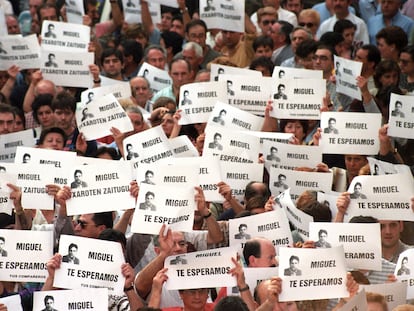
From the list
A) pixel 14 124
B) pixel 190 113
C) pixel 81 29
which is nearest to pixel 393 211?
pixel 190 113

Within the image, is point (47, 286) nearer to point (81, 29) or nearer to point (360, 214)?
point (360, 214)

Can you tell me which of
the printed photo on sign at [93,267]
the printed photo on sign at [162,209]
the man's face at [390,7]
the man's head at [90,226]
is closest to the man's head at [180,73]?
the man's face at [390,7]

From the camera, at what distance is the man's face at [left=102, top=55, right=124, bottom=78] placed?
15.6m

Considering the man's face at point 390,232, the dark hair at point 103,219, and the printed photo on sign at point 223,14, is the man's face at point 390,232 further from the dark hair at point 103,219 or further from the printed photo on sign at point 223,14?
the printed photo on sign at point 223,14

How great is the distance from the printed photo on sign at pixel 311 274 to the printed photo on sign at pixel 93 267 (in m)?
1.23

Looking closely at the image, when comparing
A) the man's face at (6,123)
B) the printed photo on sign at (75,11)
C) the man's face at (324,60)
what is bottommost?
the man's face at (6,123)

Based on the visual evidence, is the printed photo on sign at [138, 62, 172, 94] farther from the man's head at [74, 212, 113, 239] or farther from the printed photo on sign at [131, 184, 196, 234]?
the printed photo on sign at [131, 184, 196, 234]

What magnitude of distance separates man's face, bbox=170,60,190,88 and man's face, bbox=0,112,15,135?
1963 millimetres

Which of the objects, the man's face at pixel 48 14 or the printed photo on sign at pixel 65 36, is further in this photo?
the man's face at pixel 48 14

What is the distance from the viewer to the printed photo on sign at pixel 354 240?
9.92 m

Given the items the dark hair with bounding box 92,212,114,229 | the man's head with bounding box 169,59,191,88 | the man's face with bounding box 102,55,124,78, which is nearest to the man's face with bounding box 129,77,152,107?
the man's head with bounding box 169,59,191,88

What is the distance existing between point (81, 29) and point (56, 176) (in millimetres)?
4431

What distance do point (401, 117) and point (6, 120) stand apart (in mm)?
3921

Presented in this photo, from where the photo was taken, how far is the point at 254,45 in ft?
52.1
